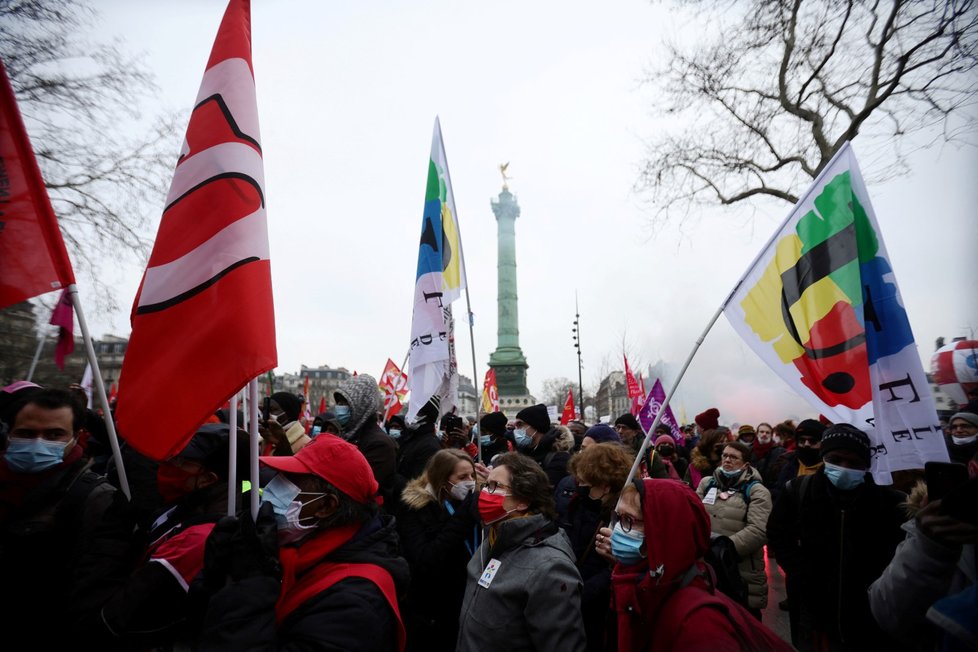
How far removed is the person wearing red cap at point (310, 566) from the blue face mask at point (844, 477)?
276 centimetres

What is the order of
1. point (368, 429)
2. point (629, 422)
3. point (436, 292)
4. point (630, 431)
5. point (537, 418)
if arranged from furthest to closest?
1. point (629, 422)
2. point (630, 431)
3. point (537, 418)
4. point (436, 292)
5. point (368, 429)

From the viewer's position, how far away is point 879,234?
306 centimetres

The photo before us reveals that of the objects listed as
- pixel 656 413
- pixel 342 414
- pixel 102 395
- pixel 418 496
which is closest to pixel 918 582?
pixel 418 496

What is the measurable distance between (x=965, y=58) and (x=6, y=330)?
581 inches

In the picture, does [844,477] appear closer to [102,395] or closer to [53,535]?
[102,395]

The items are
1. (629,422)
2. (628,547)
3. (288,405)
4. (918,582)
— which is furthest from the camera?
(629,422)

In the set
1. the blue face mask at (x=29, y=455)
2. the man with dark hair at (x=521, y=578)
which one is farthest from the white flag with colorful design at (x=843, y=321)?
the blue face mask at (x=29, y=455)

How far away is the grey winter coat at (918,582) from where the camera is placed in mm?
1696

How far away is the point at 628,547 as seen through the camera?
2.32 metres

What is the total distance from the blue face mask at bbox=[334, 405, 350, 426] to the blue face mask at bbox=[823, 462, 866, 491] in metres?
3.60

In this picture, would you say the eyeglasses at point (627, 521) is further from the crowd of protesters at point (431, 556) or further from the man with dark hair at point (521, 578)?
the man with dark hair at point (521, 578)

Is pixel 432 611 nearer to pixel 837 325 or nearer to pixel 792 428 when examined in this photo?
pixel 837 325

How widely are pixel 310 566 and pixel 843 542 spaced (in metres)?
3.11

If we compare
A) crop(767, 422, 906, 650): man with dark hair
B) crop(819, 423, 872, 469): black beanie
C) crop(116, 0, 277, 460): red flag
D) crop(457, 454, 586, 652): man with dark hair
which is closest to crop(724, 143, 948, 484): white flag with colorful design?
crop(767, 422, 906, 650): man with dark hair
